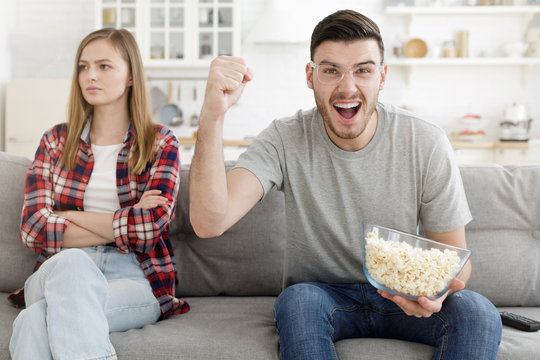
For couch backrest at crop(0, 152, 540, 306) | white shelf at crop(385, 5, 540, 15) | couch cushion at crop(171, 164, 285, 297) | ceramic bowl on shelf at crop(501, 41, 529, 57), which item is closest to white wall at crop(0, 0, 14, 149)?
white shelf at crop(385, 5, 540, 15)

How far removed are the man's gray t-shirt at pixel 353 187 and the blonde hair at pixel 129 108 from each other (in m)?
0.40

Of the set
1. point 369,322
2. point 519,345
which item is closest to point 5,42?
point 369,322

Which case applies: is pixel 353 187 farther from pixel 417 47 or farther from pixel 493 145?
pixel 417 47

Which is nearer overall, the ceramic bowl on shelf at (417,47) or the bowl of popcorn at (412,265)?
the bowl of popcorn at (412,265)

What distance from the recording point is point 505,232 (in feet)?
5.73

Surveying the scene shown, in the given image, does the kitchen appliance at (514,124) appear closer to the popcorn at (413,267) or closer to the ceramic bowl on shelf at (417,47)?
the ceramic bowl on shelf at (417,47)

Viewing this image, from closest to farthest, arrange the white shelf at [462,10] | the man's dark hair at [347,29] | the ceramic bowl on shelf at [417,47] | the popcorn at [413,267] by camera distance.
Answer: the popcorn at [413,267]
the man's dark hair at [347,29]
the white shelf at [462,10]
the ceramic bowl on shelf at [417,47]

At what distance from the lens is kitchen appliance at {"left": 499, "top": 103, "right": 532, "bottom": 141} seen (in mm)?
4562

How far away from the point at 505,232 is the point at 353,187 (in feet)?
2.01

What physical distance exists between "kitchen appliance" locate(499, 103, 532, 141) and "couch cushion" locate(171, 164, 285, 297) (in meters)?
3.44

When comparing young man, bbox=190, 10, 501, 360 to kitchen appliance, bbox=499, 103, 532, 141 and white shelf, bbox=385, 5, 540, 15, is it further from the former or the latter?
white shelf, bbox=385, 5, 540, 15

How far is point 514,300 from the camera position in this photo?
169 cm

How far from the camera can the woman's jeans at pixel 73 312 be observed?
1.16 meters

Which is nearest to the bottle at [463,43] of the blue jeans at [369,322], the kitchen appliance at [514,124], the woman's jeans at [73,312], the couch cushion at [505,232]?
the kitchen appliance at [514,124]
